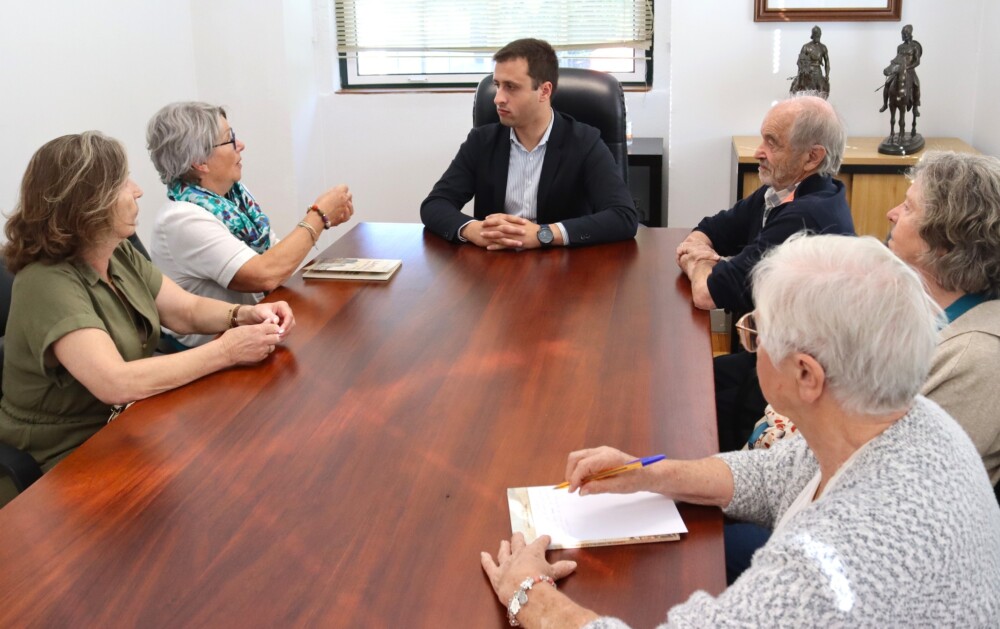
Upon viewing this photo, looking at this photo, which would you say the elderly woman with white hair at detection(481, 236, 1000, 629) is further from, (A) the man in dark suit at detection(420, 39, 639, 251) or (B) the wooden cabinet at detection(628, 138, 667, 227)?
(B) the wooden cabinet at detection(628, 138, 667, 227)

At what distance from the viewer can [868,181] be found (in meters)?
3.92

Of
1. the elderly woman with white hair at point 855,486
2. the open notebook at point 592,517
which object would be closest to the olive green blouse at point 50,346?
the open notebook at point 592,517

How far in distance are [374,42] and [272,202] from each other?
3.23ft

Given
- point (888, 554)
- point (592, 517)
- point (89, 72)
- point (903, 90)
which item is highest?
point (89, 72)

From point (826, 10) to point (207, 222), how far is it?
2.86 m

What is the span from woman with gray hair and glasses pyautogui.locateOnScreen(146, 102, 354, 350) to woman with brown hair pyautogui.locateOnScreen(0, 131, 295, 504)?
0.45 m

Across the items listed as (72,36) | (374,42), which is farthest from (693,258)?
(374,42)

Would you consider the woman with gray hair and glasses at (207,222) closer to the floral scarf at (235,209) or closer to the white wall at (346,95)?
the floral scarf at (235,209)

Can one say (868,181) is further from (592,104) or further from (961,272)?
(961,272)

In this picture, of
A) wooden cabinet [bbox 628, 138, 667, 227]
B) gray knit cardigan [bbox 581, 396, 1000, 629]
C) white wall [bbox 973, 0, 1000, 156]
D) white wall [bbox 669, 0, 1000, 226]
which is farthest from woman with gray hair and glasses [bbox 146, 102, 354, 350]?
white wall [bbox 973, 0, 1000, 156]

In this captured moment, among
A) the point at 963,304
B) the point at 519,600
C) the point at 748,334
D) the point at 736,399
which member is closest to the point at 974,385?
the point at 963,304

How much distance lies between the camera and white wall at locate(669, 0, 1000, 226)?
162 inches

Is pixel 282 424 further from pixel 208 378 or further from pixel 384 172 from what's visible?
pixel 384 172

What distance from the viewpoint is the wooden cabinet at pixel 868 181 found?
387 cm
